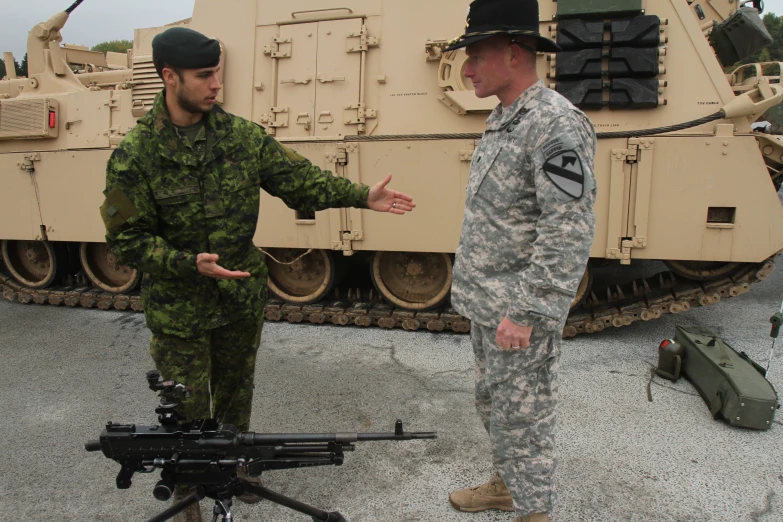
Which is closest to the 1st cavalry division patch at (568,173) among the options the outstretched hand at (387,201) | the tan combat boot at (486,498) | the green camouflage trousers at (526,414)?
the green camouflage trousers at (526,414)

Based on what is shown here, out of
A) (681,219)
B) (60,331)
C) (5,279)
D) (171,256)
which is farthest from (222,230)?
(5,279)

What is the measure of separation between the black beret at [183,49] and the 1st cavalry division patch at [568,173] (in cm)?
134

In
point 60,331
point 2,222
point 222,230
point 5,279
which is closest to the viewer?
point 222,230

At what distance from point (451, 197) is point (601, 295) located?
1926 mm

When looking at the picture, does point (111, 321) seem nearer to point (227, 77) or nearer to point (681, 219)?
point (227, 77)

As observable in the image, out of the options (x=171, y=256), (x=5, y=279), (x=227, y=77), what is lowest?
(x=5, y=279)

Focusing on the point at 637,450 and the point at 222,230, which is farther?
the point at 637,450

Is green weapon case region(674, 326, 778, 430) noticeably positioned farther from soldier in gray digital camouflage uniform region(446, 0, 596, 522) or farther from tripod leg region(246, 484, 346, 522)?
tripod leg region(246, 484, 346, 522)

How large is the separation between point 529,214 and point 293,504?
1.36 metres

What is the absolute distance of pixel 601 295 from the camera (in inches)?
223

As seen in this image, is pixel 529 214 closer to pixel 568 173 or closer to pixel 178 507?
pixel 568 173

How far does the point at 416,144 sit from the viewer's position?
16.2 feet

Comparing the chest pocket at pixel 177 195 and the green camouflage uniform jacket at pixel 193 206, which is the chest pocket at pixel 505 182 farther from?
the chest pocket at pixel 177 195

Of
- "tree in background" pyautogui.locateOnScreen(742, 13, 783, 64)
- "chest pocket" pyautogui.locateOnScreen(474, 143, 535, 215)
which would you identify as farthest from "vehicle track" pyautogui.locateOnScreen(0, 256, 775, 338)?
"tree in background" pyautogui.locateOnScreen(742, 13, 783, 64)
